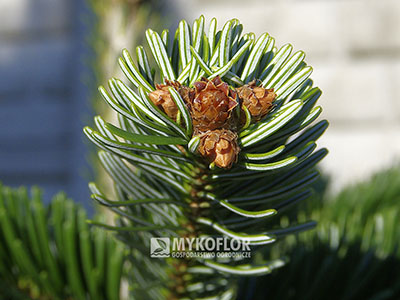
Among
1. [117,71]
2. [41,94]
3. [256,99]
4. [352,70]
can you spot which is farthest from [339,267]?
[41,94]

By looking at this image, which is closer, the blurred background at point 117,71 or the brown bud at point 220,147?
the brown bud at point 220,147

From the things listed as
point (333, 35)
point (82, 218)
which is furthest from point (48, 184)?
point (82, 218)

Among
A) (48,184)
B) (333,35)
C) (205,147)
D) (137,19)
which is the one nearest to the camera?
(205,147)

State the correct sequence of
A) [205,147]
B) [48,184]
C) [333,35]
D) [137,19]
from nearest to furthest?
[205,147] → [137,19] → [333,35] → [48,184]

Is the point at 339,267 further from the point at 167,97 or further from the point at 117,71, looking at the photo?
the point at 117,71

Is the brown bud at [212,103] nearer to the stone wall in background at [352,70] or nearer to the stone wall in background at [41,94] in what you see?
the stone wall in background at [352,70]

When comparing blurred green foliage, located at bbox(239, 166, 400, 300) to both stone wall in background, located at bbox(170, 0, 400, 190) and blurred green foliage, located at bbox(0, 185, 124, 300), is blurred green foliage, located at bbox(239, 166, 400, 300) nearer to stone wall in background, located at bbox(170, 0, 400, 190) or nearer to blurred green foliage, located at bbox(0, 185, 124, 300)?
blurred green foliage, located at bbox(0, 185, 124, 300)

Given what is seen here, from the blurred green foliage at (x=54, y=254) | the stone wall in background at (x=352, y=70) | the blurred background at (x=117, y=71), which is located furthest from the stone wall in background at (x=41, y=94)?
the blurred green foliage at (x=54, y=254)

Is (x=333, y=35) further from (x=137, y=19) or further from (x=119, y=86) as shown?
(x=119, y=86)
